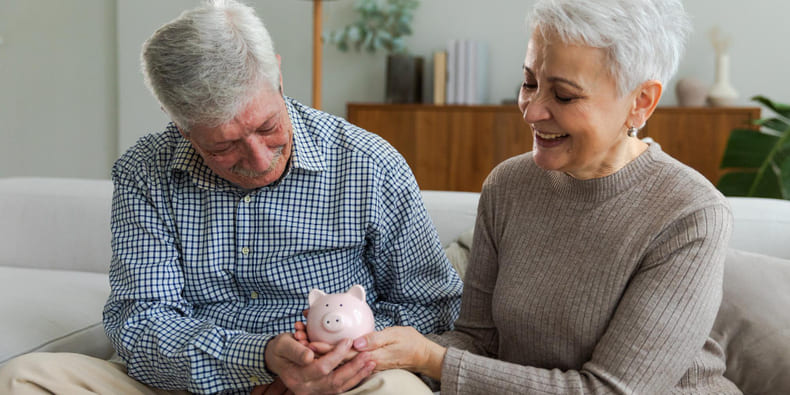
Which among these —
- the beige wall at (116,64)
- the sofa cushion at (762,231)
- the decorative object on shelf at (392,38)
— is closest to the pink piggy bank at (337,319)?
the sofa cushion at (762,231)

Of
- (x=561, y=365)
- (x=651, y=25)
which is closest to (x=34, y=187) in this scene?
(x=561, y=365)

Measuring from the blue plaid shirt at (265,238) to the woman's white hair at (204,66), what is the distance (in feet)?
0.61

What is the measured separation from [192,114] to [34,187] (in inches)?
55.8

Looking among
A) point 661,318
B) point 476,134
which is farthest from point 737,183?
point 661,318

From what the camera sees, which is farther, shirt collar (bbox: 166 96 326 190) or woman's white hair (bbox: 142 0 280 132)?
shirt collar (bbox: 166 96 326 190)

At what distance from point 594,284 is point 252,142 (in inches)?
24.8

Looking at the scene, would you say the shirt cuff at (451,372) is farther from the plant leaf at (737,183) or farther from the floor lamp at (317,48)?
the floor lamp at (317,48)

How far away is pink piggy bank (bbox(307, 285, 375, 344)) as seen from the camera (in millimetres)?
1202

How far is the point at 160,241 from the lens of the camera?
146 cm

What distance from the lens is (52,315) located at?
6.03 feet

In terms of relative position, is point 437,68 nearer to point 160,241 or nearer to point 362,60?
point 362,60

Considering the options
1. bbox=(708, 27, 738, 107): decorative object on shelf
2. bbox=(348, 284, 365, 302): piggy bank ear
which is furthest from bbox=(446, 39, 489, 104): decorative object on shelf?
→ bbox=(348, 284, 365, 302): piggy bank ear

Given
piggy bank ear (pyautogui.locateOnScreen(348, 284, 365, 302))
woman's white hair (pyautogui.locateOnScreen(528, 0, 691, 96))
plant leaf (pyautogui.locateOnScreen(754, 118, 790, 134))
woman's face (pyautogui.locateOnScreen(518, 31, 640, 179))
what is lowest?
piggy bank ear (pyautogui.locateOnScreen(348, 284, 365, 302))

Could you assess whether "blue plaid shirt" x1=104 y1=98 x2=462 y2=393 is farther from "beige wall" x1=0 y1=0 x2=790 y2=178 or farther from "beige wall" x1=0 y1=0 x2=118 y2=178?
"beige wall" x1=0 y1=0 x2=118 y2=178
